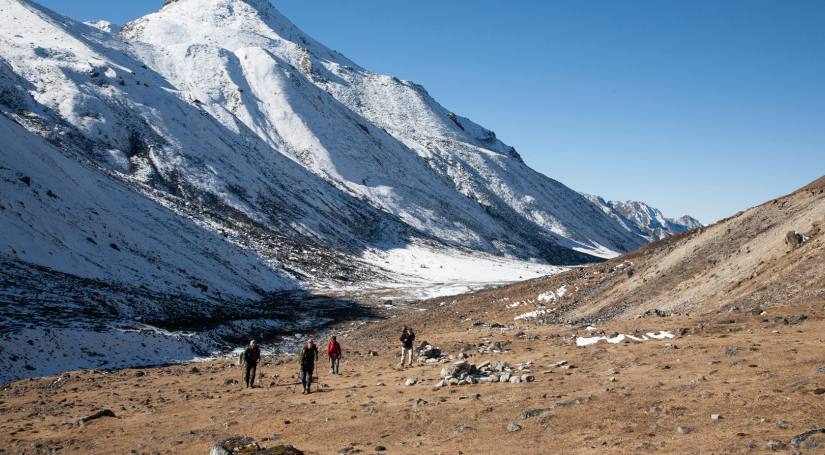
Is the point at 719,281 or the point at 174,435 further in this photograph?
the point at 719,281

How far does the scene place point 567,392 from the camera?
16156 millimetres

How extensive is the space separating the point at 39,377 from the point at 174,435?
17.6 metres

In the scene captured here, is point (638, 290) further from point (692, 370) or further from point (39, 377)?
point (39, 377)

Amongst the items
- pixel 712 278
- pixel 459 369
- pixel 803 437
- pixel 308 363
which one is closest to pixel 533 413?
pixel 459 369

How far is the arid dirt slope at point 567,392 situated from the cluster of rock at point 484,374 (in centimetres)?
43

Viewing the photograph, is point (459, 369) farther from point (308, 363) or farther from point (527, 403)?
point (308, 363)

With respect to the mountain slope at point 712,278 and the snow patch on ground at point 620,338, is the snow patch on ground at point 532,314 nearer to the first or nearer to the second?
the mountain slope at point 712,278

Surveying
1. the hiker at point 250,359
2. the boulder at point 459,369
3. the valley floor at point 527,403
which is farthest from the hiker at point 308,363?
the boulder at point 459,369

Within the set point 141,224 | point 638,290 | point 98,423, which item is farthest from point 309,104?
point 98,423

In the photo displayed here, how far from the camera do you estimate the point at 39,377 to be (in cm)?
2973

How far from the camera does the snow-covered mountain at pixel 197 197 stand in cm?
5447

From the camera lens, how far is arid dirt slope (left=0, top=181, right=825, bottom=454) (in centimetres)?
1236

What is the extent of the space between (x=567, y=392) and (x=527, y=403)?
1367mm

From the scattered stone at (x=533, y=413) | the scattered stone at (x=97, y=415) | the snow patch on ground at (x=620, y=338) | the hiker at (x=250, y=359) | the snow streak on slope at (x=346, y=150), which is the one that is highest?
the snow streak on slope at (x=346, y=150)
